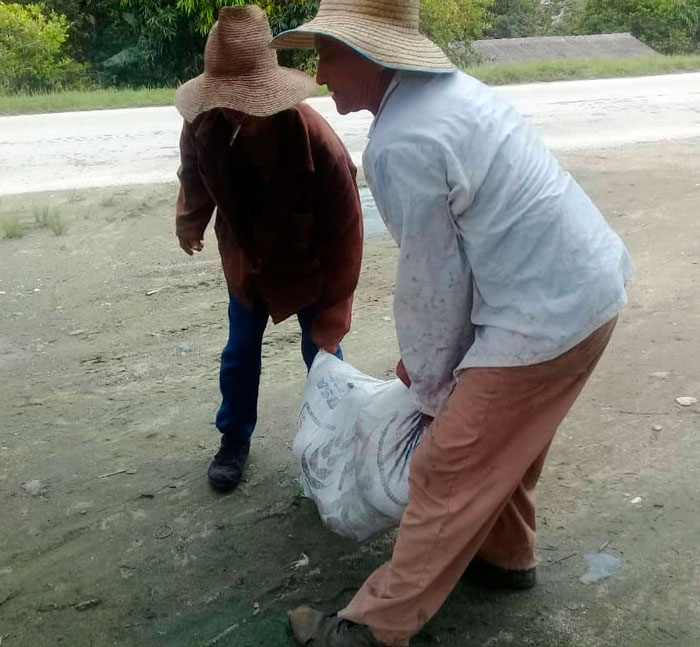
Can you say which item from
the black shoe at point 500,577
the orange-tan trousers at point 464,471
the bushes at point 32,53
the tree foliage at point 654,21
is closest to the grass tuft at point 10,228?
the black shoe at point 500,577

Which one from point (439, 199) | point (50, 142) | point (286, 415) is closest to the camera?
point (439, 199)

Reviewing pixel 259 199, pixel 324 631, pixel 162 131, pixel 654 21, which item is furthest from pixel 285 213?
pixel 654 21

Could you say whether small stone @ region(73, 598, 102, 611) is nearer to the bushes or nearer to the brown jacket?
the brown jacket

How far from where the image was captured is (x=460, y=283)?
208 centimetres

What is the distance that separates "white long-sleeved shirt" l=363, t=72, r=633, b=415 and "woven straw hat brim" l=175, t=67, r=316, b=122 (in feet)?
2.38

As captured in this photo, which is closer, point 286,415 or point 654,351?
point 286,415

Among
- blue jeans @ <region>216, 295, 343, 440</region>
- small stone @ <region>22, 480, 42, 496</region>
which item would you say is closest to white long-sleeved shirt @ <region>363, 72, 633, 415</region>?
blue jeans @ <region>216, 295, 343, 440</region>

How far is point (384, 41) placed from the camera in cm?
201

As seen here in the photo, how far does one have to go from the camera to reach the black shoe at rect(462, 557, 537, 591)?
2.71m

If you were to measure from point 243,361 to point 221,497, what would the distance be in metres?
0.51

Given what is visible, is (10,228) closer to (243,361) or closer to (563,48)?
(243,361)

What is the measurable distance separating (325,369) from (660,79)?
14233 millimetres

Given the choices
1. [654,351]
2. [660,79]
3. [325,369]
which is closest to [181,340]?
[325,369]

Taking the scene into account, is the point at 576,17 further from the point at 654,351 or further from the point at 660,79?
the point at 654,351
